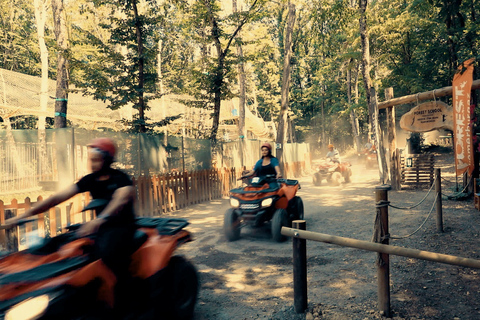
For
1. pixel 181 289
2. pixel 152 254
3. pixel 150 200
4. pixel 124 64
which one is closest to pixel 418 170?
pixel 150 200

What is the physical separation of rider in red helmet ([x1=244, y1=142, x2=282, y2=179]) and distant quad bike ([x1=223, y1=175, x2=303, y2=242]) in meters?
0.25

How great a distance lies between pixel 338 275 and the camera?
502 centimetres

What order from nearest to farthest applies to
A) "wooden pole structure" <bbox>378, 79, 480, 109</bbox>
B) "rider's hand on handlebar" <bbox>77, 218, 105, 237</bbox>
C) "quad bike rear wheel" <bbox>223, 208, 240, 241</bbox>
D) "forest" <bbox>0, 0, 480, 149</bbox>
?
1. "rider's hand on handlebar" <bbox>77, 218, 105, 237</bbox>
2. "quad bike rear wheel" <bbox>223, 208, 240, 241</bbox>
3. "wooden pole structure" <bbox>378, 79, 480, 109</bbox>
4. "forest" <bbox>0, 0, 480, 149</bbox>

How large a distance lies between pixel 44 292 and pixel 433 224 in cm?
726

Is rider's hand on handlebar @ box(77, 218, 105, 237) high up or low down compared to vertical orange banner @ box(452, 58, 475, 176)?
down

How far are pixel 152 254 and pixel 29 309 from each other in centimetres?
108

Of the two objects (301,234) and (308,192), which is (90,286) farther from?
(308,192)

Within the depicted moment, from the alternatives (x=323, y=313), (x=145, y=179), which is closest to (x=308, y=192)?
(x=145, y=179)

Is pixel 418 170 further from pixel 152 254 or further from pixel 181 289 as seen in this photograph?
pixel 152 254

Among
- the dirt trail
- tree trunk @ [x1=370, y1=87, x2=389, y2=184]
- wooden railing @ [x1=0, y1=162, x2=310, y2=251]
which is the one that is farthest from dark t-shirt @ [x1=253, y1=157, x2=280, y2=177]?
tree trunk @ [x1=370, y1=87, x2=389, y2=184]

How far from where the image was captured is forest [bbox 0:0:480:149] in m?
11.1

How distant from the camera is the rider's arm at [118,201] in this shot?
3.04 metres

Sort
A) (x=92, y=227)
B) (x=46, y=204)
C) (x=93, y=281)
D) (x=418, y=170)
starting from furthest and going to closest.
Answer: (x=418, y=170)
(x=46, y=204)
(x=92, y=227)
(x=93, y=281)

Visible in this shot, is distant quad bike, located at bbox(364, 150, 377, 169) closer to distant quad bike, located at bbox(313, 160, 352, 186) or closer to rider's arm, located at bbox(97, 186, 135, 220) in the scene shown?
distant quad bike, located at bbox(313, 160, 352, 186)
